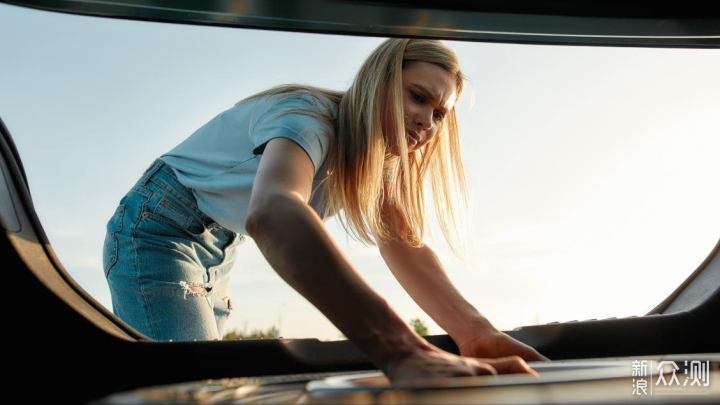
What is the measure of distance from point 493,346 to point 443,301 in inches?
8.5

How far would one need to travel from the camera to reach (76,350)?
104cm

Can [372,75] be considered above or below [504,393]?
above

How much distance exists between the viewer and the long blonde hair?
1427 mm

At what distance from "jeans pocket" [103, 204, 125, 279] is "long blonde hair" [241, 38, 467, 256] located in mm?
468

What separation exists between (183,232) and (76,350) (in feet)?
1.72

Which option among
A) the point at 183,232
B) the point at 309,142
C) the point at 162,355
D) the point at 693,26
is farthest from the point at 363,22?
the point at 183,232

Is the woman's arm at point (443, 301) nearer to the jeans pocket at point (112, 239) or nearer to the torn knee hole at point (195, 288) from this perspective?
the torn knee hole at point (195, 288)

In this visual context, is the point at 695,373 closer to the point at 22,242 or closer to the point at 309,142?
the point at 309,142

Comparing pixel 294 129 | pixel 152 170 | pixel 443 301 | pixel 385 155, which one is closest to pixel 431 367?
pixel 294 129

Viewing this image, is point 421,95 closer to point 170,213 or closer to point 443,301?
point 443,301

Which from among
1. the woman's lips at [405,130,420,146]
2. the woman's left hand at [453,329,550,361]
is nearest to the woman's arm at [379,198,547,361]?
the woman's left hand at [453,329,550,361]

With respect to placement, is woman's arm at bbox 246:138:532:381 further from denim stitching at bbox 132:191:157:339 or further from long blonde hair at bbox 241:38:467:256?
denim stitching at bbox 132:191:157:339

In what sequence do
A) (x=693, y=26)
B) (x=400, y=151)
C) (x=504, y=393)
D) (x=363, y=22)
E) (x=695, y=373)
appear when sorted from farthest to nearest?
(x=400, y=151) < (x=693, y=26) < (x=363, y=22) < (x=695, y=373) < (x=504, y=393)

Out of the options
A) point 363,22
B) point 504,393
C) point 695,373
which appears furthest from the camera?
point 363,22
